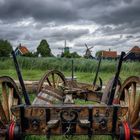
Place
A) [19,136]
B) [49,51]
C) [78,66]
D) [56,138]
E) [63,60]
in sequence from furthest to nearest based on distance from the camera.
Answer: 1. [49,51]
2. [63,60]
3. [78,66]
4. [56,138]
5. [19,136]

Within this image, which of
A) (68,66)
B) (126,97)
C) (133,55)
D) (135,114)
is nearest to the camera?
(135,114)

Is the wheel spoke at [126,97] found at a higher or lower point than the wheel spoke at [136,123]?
higher

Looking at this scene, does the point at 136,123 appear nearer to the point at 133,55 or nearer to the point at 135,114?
the point at 135,114

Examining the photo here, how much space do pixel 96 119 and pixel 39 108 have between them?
71 centimetres

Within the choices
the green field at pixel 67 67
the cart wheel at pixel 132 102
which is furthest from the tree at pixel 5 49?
the cart wheel at pixel 132 102

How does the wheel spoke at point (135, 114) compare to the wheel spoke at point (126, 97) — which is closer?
the wheel spoke at point (135, 114)

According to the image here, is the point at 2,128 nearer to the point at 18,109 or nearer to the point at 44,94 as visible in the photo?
the point at 18,109

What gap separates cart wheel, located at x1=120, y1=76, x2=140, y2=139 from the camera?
4.60 m

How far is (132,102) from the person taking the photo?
5.38 metres

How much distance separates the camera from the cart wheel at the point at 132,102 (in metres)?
4.60

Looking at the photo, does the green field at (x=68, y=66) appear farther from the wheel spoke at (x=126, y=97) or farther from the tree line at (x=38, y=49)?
the tree line at (x=38, y=49)

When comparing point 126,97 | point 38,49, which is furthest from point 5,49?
point 126,97

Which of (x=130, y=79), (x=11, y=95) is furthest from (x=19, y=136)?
(x=130, y=79)

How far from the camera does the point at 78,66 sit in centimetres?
3253
